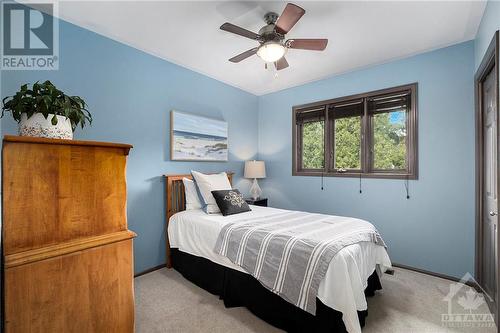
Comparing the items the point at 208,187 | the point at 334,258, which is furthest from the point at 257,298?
the point at 208,187

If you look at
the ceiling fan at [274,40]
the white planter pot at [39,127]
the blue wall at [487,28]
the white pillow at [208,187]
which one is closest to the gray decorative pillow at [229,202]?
the white pillow at [208,187]

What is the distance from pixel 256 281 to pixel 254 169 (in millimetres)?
2278

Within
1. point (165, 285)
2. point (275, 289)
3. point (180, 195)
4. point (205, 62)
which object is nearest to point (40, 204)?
point (275, 289)

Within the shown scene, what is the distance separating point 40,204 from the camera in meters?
1.09

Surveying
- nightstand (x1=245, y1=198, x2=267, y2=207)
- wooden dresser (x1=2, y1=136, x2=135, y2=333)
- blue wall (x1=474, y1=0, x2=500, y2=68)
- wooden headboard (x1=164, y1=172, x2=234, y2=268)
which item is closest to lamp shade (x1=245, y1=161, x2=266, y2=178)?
nightstand (x1=245, y1=198, x2=267, y2=207)

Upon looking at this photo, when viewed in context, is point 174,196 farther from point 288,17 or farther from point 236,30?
point 288,17

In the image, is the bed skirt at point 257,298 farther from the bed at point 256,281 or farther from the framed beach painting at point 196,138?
the framed beach painting at point 196,138

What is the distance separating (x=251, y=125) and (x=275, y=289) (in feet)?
10.5

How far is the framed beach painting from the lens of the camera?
3256 millimetres

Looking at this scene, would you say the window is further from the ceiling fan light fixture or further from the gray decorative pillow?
the ceiling fan light fixture

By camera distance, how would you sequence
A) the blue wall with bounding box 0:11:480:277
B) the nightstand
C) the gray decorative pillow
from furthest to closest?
the nightstand < the gray decorative pillow < the blue wall with bounding box 0:11:480:277

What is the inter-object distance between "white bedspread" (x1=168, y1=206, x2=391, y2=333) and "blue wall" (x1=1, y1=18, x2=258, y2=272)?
0.38 metres

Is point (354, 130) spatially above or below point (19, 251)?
Result: above

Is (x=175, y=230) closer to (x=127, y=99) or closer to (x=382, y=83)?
(x=127, y=99)
